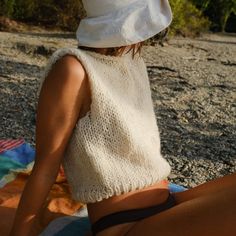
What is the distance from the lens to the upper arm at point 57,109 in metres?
1.74

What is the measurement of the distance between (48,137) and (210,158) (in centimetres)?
208

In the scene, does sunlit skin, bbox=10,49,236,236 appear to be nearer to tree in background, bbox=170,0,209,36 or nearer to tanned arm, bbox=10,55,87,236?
tanned arm, bbox=10,55,87,236

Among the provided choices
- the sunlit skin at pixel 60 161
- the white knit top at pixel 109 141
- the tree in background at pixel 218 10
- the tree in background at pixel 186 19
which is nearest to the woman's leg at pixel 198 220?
the sunlit skin at pixel 60 161

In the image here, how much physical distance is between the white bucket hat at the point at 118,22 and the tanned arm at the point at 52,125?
109mm

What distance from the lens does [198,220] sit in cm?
165

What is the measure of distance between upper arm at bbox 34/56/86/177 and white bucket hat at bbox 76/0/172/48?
11cm

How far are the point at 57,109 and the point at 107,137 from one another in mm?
208

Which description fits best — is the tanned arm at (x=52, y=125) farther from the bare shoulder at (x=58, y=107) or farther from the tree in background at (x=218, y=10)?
the tree in background at (x=218, y=10)

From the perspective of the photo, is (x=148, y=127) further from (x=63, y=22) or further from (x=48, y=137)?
(x=63, y=22)

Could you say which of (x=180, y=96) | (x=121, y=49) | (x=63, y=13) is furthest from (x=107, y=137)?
(x=63, y=13)

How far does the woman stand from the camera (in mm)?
1747

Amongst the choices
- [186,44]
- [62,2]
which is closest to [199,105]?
[186,44]

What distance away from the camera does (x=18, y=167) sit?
9.44 ft

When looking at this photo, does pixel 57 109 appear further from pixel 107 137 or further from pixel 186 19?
pixel 186 19
